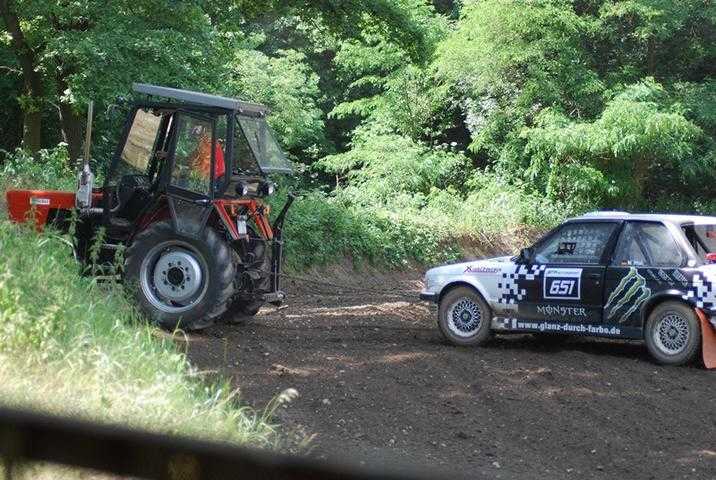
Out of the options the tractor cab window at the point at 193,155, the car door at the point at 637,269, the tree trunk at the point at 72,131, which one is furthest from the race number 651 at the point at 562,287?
the tree trunk at the point at 72,131

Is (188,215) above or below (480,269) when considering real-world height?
above

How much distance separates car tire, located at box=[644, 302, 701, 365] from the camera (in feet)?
41.0

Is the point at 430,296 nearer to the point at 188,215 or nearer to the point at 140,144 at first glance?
the point at 188,215

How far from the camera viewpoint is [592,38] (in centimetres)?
3700

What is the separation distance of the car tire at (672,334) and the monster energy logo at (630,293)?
0.68 ft

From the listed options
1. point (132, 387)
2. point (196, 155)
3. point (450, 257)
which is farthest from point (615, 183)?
point (132, 387)

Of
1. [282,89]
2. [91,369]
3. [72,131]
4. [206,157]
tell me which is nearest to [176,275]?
[206,157]

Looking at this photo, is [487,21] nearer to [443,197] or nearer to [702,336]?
[443,197]

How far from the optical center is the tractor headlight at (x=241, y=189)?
1325 centimetres

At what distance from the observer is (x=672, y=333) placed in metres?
12.7

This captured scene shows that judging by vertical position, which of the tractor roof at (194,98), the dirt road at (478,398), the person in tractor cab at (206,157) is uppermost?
the tractor roof at (194,98)

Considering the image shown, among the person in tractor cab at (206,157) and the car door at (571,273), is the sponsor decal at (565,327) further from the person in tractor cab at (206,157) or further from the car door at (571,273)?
the person in tractor cab at (206,157)

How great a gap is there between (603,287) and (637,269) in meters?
0.42

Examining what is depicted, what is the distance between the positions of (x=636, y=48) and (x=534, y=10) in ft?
13.9
